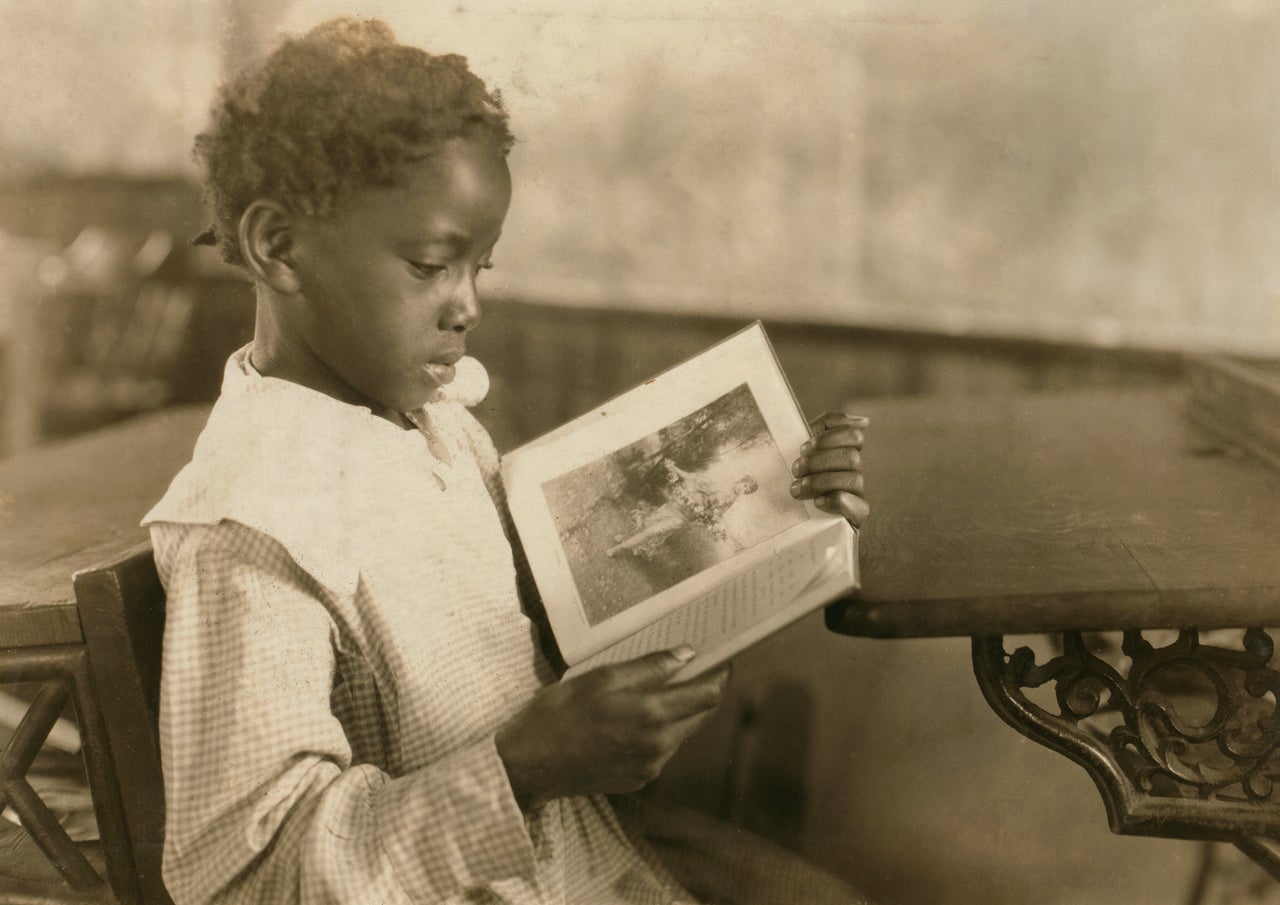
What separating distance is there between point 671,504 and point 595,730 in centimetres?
28

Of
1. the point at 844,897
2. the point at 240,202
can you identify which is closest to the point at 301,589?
the point at 240,202

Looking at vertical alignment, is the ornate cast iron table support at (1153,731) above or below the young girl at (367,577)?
below

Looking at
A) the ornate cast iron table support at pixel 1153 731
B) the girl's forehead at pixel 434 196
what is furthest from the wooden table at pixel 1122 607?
the girl's forehead at pixel 434 196

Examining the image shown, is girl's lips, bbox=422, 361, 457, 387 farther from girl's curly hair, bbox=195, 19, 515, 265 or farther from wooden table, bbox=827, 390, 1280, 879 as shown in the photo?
wooden table, bbox=827, 390, 1280, 879

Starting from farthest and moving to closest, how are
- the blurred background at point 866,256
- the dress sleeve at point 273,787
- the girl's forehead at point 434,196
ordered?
the blurred background at point 866,256
the girl's forehead at point 434,196
the dress sleeve at point 273,787

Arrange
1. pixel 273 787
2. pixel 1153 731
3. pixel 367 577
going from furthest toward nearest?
pixel 1153 731, pixel 367 577, pixel 273 787

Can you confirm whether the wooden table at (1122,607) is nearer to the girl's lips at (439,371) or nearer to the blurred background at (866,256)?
the girl's lips at (439,371)

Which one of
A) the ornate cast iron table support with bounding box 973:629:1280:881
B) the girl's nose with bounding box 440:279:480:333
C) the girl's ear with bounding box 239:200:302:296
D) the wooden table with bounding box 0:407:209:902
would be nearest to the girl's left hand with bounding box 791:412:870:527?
the ornate cast iron table support with bounding box 973:629:1280:881

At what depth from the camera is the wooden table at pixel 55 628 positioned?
722mm

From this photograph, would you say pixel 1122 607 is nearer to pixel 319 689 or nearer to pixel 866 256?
pixel 319 689

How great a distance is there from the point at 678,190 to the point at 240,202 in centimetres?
131

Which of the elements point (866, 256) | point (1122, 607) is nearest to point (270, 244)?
point (1122, 607)

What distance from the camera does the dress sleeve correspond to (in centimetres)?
61

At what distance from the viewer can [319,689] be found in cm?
65
